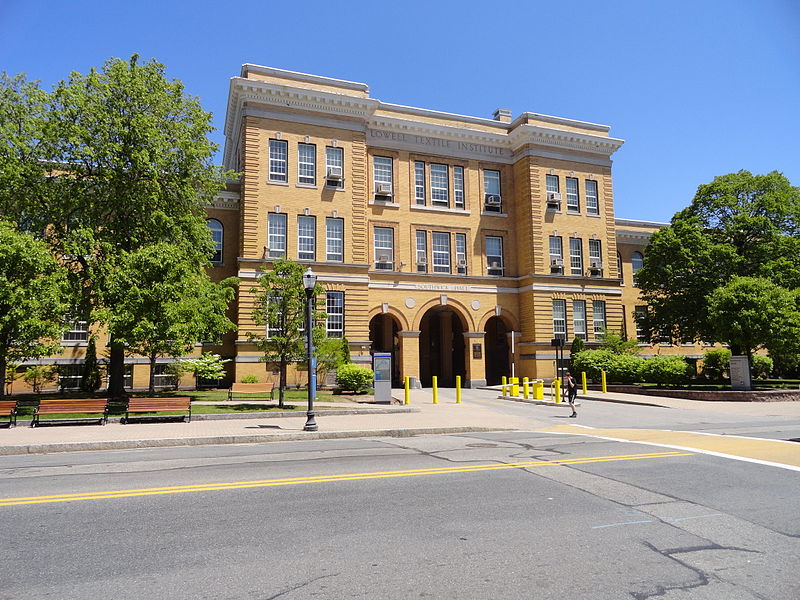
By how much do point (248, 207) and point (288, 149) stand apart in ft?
13.9

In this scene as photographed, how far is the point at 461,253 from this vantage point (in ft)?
121

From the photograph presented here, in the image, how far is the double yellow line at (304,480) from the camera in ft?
23.9

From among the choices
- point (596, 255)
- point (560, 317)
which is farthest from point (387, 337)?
point (596, 255)

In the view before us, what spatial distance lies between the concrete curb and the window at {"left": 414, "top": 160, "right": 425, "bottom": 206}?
23.0m

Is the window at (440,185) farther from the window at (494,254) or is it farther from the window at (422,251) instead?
the window at (494,254)

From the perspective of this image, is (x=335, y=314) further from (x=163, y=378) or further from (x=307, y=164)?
(x=163, y=378)

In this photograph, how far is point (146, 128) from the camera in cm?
2281

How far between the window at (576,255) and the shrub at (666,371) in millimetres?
9538

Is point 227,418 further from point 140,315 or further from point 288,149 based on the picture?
point 288,149

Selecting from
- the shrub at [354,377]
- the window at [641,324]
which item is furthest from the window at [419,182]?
the window at [641,324]

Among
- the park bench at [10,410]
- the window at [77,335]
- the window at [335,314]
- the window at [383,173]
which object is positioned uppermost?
the window at [383,173]

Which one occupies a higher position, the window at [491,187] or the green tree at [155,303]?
the window at [491,187]

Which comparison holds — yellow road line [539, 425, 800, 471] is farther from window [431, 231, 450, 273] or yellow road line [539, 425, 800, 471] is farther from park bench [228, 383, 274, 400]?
window [431, 231, 450, 273]

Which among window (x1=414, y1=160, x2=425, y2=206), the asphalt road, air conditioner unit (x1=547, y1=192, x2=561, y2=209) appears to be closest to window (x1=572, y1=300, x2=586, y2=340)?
air conditioner unit (x1=547, y1=192, x2=561, y2=209)
